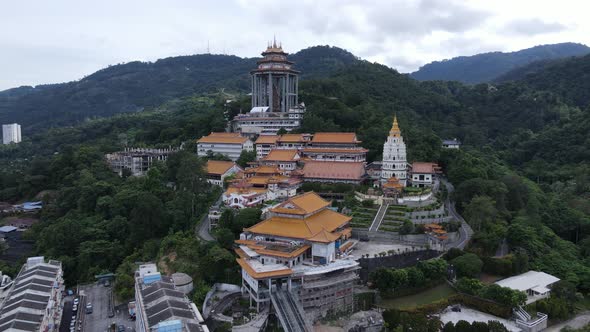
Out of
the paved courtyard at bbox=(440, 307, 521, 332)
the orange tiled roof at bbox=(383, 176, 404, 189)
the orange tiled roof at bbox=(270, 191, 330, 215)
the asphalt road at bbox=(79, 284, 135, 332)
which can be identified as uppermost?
the orange tiled roof at bbox=(383, 176, 404, 189)

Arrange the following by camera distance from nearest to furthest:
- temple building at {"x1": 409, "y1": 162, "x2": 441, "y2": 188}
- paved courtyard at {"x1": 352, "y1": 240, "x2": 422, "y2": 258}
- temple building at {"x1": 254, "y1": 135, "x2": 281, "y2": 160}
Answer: paved courtyard at {"x1": 352, "y1": 240, "x2": 422, "y2": 258} → temple building at {"x1": 409, "y1": 162, "x2": 441, "y2": 188} → temple building at {"x1": 254, "y1": 135, "x2": 281, "y2": 160}

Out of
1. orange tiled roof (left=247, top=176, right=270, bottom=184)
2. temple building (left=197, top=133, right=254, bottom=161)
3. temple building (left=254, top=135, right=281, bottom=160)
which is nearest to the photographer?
orange tiled roof (left=247, top=176, right=270, bottom=184)

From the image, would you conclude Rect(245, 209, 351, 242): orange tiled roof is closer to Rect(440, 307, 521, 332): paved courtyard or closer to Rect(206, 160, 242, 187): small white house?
Rect(440, 307, 521, 332): paved courtyard

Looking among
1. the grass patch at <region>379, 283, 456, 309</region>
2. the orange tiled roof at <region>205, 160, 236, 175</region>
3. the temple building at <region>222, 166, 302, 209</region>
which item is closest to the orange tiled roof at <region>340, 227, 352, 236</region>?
the grass patch at <region>379, 283, 456, 309</region>

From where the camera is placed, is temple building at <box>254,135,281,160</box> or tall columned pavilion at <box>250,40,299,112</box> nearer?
temple building at <box>254,135,281,160</box>

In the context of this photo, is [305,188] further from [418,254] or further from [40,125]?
[40,125]

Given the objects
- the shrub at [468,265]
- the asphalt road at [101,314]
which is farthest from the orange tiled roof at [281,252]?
the shrub at [468,265]

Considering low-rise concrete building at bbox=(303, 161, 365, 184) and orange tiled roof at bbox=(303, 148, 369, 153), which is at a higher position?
orange tiled roof at bbox=(303, 148, 369, 153)

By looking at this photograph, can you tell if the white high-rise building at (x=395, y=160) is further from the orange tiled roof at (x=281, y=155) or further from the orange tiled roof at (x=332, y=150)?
the orange tiled roof at (x=281, y=155)
